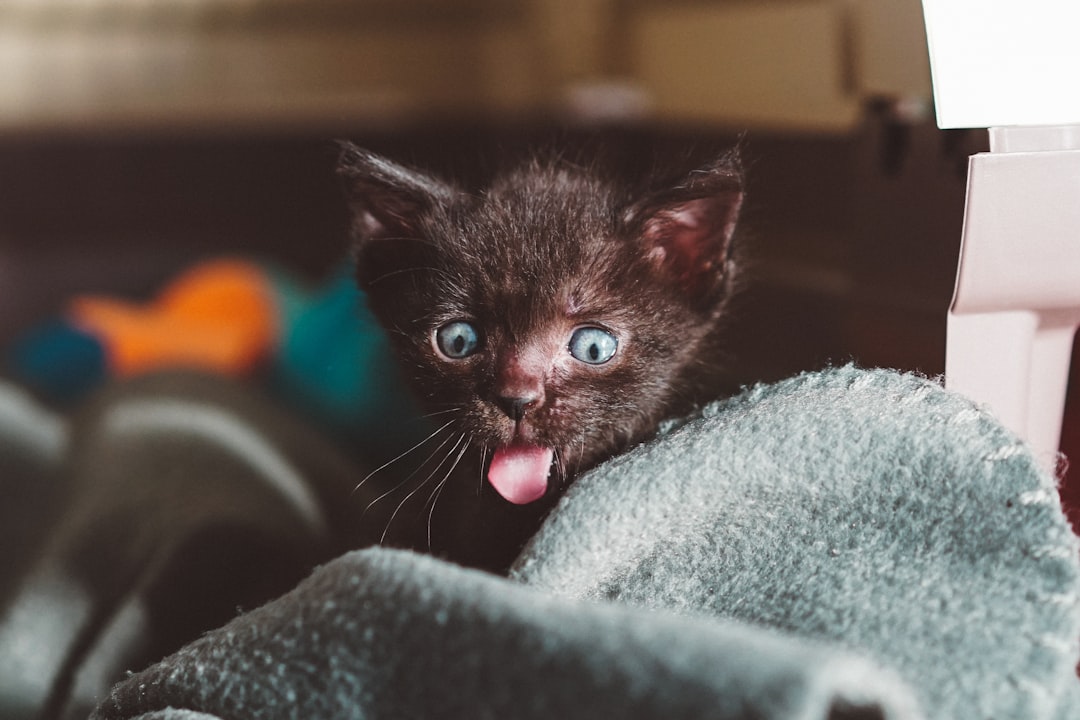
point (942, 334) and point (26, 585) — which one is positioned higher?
point (942, 334)

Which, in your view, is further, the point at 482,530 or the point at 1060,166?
the point at 482,530

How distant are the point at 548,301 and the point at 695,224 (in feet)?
0.43

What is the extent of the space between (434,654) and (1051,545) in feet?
0.88

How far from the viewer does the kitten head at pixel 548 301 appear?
58cm

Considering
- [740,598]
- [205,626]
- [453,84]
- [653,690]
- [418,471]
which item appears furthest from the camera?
[453,84]

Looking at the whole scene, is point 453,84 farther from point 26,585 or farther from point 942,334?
point 942,334

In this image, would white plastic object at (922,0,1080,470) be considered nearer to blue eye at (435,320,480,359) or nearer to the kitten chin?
the kitten chin

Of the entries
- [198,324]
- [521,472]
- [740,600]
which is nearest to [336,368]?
[198,324]

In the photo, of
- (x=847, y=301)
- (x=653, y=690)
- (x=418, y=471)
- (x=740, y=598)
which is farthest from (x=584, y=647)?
(x=847, y=301)

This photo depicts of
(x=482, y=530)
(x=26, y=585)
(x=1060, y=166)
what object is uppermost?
(x=1060, y=166)

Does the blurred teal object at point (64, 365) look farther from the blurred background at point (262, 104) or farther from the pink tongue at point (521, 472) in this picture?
the pink tongue at point (521, 472)

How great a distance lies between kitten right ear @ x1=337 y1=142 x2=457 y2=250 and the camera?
2.06 ft

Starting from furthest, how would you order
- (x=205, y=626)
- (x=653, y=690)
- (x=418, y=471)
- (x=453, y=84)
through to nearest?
(x=453, y=84) → (x=418, y=471) → (x=205, y=626) → (x=653, y=690)

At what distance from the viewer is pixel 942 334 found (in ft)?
1.71
